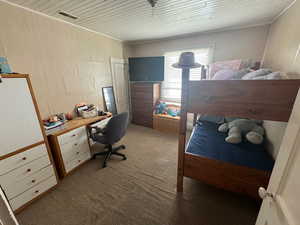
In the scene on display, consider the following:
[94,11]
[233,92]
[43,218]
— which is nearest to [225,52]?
[233,92]

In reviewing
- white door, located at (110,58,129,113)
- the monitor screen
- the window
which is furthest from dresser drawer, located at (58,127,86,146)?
the window

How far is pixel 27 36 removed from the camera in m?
1.83

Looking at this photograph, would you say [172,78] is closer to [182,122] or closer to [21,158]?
[182,122]

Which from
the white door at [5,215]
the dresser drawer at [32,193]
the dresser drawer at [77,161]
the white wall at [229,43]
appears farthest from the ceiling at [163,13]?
the dresser drawer at [32,193]

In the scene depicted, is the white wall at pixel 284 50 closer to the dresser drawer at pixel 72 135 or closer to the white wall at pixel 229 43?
the white wall at pixel 229 43

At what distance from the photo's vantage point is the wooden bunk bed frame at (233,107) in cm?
101

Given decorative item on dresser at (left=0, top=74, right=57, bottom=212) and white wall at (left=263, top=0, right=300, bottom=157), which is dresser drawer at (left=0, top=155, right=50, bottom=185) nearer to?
decorative item on dresser at (left=0, top=74, right=57, bottom=212)

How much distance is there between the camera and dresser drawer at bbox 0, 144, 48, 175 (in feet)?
4.39

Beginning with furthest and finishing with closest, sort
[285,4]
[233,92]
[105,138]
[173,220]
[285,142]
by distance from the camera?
[105,138]
[285,4]
[173,220]
[233,92]
[285,142]

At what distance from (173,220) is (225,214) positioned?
59cm

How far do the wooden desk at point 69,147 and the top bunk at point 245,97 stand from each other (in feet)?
6.03

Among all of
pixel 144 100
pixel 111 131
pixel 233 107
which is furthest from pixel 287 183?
pixel 144 100

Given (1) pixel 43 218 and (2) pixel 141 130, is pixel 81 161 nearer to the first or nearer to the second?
(1) pixel 43 218

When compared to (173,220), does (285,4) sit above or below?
above
